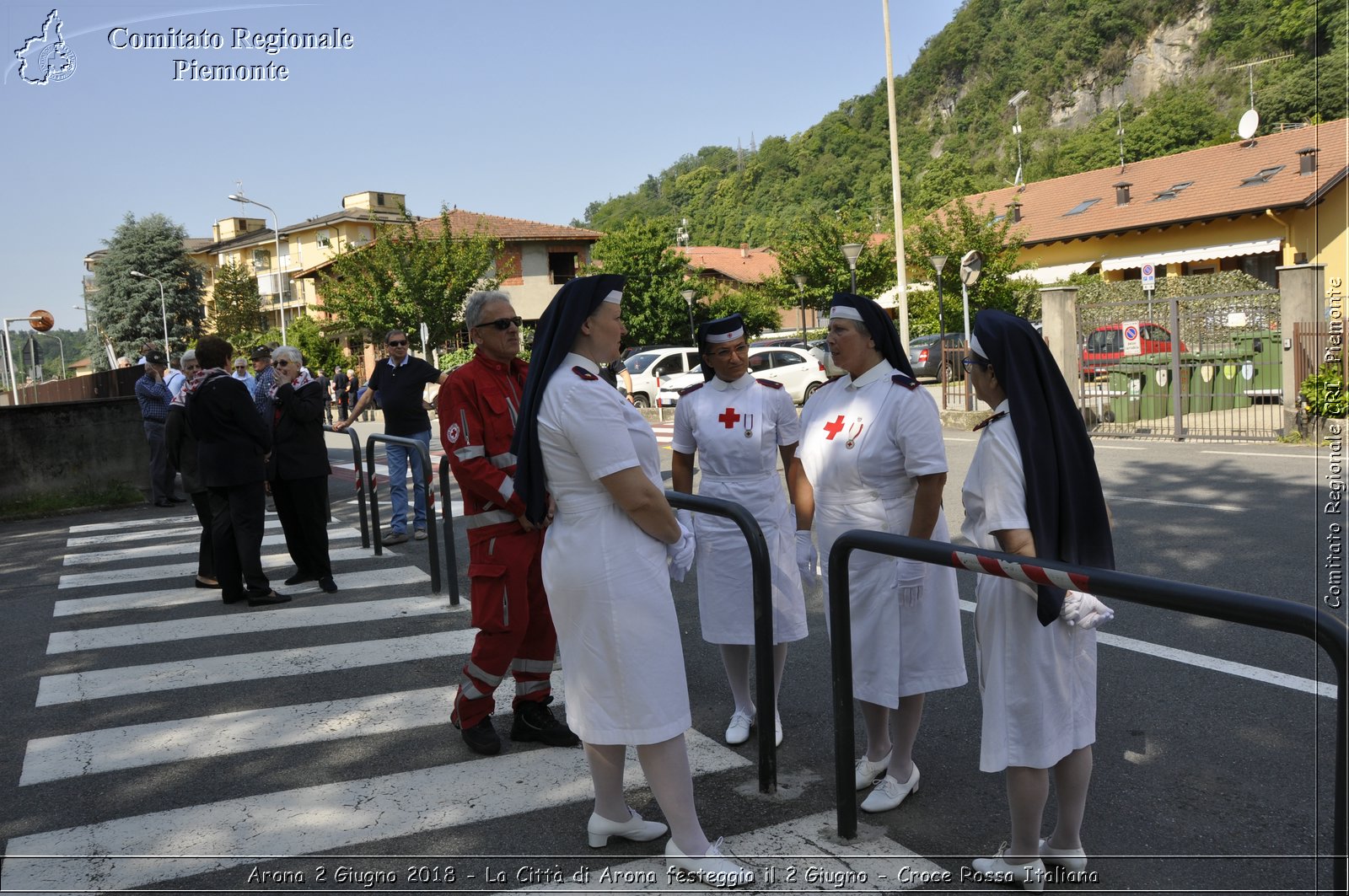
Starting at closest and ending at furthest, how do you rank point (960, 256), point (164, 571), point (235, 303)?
point (164, 571) < point (960, 256) < point (235, 303)

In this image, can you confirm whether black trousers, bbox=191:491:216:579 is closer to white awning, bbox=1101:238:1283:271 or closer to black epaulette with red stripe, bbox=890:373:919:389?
black epaulette with red stripe, bbox=890:373:919:389

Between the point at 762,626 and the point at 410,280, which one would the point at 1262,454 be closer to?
the point at 762,626

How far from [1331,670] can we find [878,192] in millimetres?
94645

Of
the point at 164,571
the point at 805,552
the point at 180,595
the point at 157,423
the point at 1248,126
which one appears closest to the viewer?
the point at 805,552

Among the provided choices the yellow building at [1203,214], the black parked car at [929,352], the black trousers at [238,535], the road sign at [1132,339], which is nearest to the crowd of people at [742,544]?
the black trousers at [238,535]

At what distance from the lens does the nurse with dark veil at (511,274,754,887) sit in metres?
3.27

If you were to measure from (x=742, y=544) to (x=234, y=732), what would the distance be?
266 centimetres

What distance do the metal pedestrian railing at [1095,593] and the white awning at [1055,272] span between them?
4384 cm

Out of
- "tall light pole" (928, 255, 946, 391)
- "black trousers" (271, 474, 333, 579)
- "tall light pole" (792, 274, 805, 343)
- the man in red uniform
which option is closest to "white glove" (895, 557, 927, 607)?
the man in red uniform

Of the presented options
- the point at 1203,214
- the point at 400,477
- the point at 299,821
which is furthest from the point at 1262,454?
the point at 1203,214

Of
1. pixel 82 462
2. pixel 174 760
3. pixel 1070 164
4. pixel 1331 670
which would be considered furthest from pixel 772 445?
pixel 1070 164

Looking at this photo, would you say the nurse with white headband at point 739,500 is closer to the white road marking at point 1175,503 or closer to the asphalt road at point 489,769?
the asphalt road at point 489,769

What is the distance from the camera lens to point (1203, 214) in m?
39.9

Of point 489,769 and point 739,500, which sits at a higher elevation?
point 739,500
